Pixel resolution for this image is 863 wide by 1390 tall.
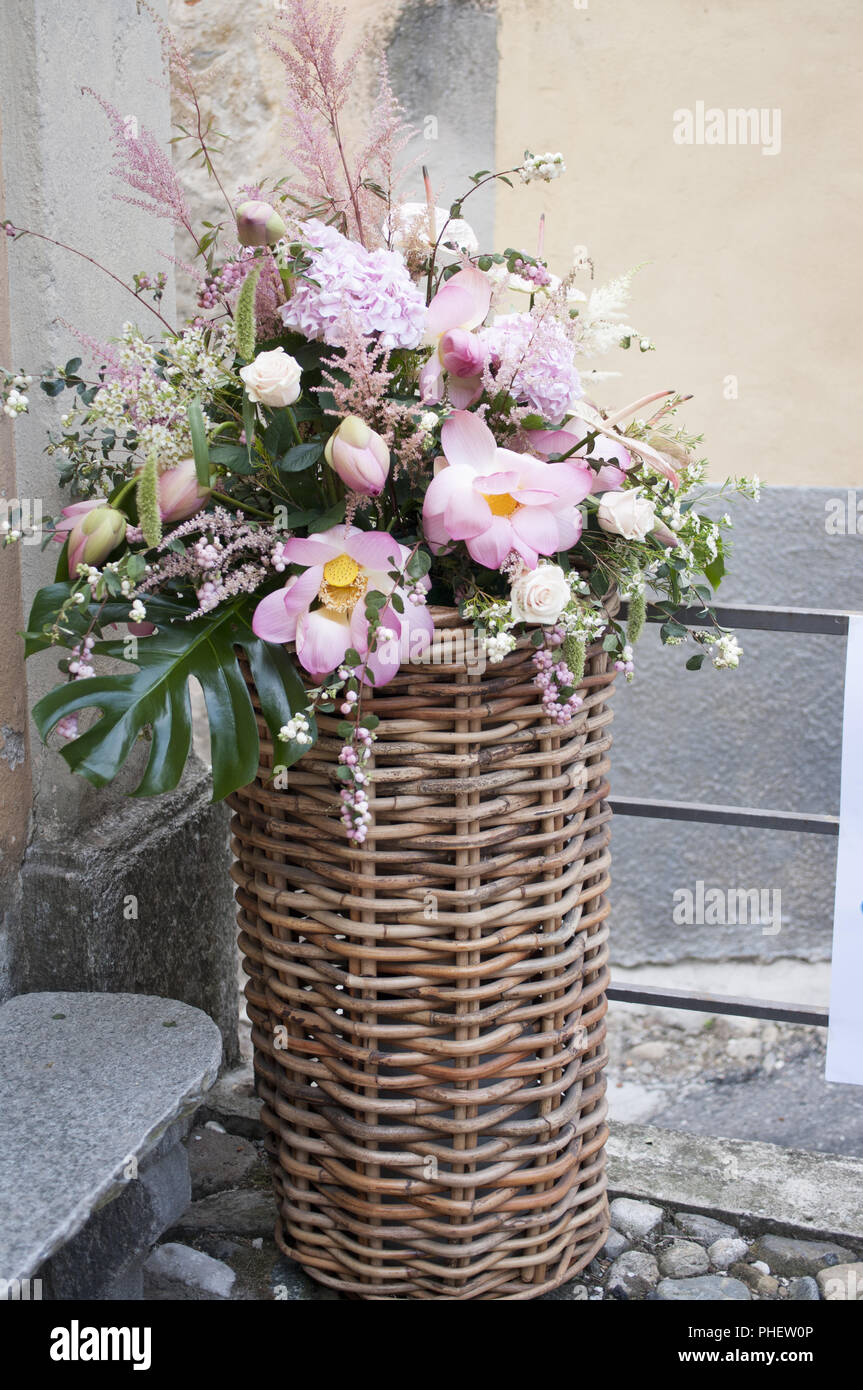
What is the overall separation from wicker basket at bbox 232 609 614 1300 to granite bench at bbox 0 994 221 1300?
0.13 meters

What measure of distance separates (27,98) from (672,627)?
105 cm

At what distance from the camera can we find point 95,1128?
3.73 ft

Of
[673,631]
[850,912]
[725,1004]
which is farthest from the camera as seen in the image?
[725,1004]

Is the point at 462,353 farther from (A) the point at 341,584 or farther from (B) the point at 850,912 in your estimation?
(B) the point at 850,912

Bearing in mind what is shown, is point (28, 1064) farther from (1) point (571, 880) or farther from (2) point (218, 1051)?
(1) point (571, 880)

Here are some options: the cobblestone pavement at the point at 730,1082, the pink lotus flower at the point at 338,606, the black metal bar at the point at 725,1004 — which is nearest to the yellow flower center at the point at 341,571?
the pink lotus flower at the point at 338,606

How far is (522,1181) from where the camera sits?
4.17 feet

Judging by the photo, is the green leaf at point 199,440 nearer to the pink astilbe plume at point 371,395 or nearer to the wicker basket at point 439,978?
the pink astilbe plume at point 371,395

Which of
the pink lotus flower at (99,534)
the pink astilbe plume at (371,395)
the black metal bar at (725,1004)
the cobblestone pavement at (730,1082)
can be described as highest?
the pink astilbe plume at (371,395)

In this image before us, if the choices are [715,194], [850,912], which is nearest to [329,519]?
[850,912]

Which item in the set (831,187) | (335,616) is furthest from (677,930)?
(335,616)

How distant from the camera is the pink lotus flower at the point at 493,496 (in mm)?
1059

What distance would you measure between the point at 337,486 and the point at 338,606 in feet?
0.45

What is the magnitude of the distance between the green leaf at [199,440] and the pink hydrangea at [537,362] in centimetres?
29
